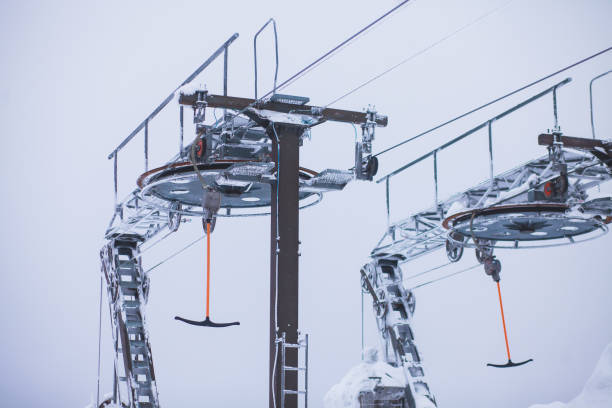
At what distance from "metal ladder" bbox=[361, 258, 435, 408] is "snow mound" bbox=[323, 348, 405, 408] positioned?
0.24 metres

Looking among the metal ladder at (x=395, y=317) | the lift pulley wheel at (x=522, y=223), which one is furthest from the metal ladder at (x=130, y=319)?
the lift pulley wheel at (x=522, y=223)

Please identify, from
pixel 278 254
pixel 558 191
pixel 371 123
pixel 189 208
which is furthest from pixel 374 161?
pixel 189 208

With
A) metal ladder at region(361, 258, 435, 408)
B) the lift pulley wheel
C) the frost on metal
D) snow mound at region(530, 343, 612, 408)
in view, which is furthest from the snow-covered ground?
the frost on metal

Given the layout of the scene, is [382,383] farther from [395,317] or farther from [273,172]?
[273,172]

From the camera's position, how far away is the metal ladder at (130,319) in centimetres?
1736

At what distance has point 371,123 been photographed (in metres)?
13.7

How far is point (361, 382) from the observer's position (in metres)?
18.9

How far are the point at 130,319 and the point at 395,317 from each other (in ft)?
21.5

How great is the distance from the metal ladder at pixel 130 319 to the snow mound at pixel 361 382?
15.0ft

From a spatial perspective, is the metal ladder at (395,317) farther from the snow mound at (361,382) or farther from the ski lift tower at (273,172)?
the ski lift tower at (273,172)

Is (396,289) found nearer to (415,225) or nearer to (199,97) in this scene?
(415,225)

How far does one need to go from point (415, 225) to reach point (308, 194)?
341 centimetres

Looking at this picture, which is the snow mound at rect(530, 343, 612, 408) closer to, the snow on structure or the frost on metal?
the snow on structure

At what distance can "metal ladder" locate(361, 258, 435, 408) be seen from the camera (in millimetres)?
18781
